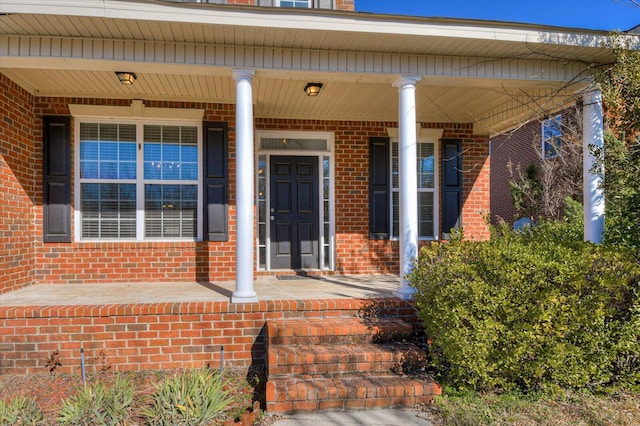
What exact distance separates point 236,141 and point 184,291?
201cm

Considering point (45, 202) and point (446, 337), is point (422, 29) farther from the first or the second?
point (45, 202)

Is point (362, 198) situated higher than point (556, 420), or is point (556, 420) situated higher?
point (362, 198)

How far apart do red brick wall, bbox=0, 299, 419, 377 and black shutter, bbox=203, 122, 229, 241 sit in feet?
5.62

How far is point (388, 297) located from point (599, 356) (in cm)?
196

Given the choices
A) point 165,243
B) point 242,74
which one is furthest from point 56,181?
point 242,74

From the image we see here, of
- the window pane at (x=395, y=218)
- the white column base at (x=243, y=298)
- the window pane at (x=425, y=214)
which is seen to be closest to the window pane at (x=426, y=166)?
the window pane at (x=425, y=214)

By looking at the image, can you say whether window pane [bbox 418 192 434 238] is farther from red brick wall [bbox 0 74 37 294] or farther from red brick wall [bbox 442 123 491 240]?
red brick wall [bbox 0 74 37 294]

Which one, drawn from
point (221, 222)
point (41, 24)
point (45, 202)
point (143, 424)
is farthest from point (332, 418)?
point (45, 202)

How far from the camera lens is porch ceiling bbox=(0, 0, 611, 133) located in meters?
3.79

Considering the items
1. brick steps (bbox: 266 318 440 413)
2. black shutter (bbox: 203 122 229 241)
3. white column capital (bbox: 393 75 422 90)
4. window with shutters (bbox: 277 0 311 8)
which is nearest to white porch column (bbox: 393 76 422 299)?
white column capital (bbox: 393 75 422 90)

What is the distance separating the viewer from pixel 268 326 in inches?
155

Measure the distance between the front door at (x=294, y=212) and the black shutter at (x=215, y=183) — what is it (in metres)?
0.95

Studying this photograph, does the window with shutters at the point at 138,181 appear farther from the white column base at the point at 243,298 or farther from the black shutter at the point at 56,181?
the white column base at the point at 243,298

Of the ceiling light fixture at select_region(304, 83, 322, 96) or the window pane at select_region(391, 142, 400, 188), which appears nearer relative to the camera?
the ceiling light fixture at select_region(304, 83, 322, 96)
